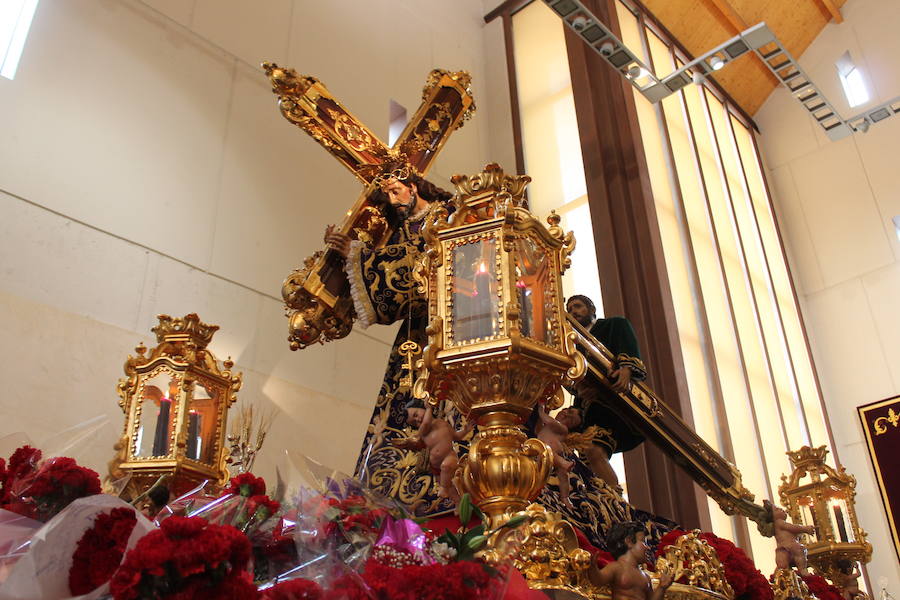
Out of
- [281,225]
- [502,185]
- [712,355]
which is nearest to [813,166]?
[712,355]

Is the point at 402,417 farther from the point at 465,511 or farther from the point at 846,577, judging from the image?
the point at 846,577

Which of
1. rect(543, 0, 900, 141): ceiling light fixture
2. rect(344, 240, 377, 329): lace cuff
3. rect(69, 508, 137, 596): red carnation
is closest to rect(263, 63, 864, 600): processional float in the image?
rect(69, 508, 137, 596): red carnation

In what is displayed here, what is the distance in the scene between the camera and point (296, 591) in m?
1.10

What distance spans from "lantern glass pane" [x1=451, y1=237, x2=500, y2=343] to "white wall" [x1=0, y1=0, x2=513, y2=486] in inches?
65.0

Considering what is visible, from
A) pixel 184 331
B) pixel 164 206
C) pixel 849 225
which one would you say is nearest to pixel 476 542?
pixel 184 331

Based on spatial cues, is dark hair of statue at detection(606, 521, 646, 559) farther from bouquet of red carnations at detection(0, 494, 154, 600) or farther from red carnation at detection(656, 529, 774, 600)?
bouquet of red carnations at detection(0, 494, 154, 600)

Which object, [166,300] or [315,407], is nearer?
[166,300]

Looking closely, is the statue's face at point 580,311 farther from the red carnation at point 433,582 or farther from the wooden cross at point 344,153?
the red carnation at point 433,582

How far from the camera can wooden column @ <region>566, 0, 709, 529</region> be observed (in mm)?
4596

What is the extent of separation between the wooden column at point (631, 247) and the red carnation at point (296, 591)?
3.67 metres

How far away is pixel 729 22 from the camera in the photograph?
802 cm

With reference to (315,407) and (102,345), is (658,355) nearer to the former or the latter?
(315,407)

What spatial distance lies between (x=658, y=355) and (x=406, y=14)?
3.07 m

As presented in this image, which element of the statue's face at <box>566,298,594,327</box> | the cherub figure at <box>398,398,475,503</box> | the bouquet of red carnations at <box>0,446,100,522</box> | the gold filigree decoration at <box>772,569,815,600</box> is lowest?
the gold filigree decoration at <box>772,569,815,600</box>
